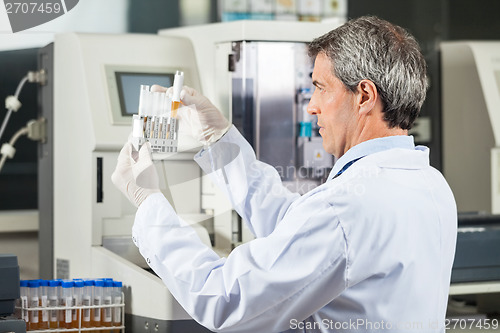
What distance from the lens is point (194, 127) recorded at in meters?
1.72

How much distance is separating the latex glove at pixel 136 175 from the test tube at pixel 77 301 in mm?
498

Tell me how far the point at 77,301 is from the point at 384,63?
0.98 meters

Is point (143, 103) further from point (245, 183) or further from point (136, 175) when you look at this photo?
point (245, 183)

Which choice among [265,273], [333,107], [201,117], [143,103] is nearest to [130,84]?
[201,117]

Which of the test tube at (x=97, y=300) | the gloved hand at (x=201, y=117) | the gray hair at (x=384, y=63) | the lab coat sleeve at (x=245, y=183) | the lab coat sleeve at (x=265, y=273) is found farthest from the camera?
the test tube at (x=97, y=300)

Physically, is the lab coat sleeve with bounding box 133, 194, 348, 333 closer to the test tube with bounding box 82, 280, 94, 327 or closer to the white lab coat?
the white lab coat

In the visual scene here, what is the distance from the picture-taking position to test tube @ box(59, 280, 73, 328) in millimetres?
1852

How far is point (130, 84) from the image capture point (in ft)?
7.50

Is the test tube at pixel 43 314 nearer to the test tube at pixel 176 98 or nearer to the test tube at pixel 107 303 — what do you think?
the test tube at pixel 107 303

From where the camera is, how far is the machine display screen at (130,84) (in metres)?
2.23

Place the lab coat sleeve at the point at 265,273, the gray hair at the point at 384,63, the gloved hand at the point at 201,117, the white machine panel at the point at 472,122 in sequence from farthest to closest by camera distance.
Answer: the white machine panel at the point at 472,122 → the gloved hand at the point at 201,117 → the gray hair at the point at 384,63 → the lab coat sleeve at the point at 265,273

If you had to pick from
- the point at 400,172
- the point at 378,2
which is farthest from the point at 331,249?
the point at 378,2

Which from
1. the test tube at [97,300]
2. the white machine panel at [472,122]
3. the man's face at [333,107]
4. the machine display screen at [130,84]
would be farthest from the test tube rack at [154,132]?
the white machine panel at [472,122]

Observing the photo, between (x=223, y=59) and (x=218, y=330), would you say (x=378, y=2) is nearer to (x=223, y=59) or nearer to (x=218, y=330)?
(x=223, y=59)
